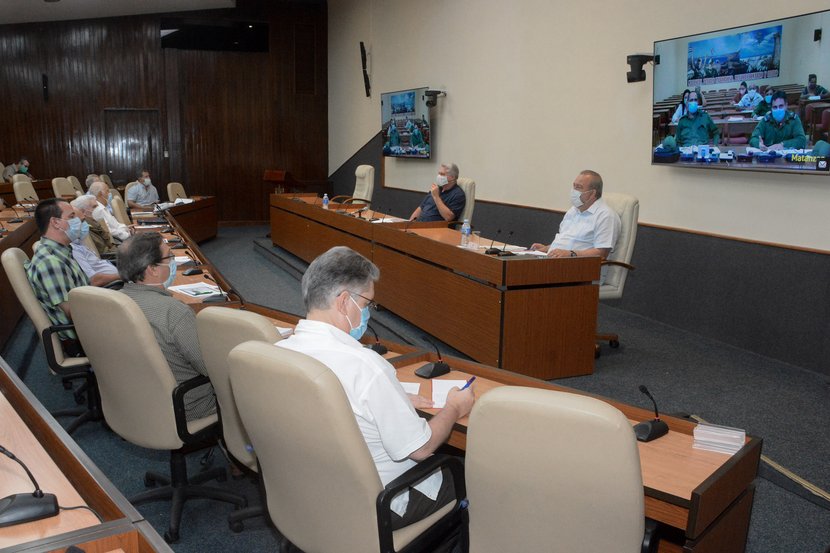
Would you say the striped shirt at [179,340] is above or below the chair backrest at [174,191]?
below

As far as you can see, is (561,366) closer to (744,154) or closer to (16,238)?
(744,154)

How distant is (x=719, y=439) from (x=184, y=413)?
1816 mm

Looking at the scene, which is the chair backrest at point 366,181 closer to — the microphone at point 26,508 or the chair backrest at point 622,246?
the chair backrest at point 622,246

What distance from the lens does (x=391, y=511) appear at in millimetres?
1771

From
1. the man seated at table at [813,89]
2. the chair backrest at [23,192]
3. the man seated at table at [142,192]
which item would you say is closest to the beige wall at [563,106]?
the man seated at table at [813,89]

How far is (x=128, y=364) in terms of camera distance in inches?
98.0

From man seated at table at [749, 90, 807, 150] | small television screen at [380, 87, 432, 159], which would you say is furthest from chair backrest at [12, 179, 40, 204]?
man seated at table at [749, 90, 807, 150]

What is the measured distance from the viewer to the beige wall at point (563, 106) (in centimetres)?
497

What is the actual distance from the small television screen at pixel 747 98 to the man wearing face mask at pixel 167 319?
3944mm

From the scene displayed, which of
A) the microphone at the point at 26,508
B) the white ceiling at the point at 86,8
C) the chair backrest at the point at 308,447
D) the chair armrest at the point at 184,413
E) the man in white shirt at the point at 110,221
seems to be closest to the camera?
the microphone at the point at 26,508

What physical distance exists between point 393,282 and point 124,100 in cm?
878

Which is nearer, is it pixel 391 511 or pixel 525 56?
pixel 391 511

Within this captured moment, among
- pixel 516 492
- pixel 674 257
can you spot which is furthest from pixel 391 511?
pixel 674 257

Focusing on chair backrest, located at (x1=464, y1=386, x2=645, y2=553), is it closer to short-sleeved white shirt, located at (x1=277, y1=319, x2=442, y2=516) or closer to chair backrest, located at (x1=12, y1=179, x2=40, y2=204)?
short-sleeved white shirt, located at (x1=277, y1=319, x2=442, y2=516)
